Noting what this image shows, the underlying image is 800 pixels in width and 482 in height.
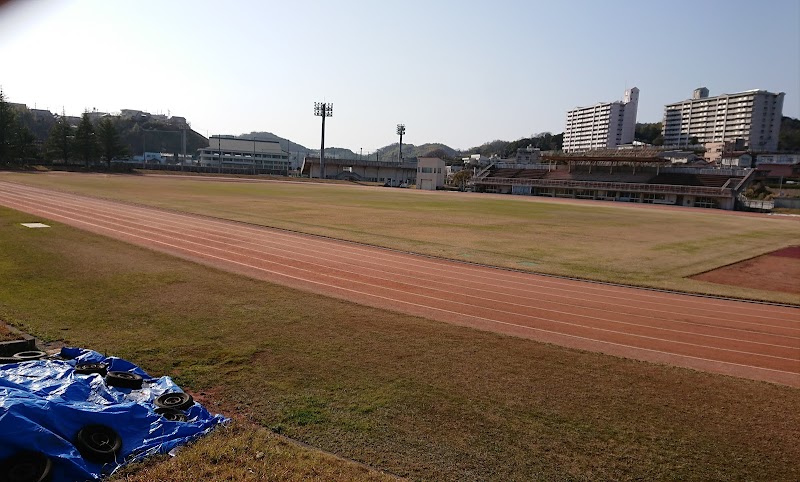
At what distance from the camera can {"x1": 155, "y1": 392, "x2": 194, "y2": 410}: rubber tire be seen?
5.44 m

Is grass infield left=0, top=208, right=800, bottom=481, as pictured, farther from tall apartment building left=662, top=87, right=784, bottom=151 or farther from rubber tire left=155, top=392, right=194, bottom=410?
tall apartment building left=662, top=87, right=784, bottom=151

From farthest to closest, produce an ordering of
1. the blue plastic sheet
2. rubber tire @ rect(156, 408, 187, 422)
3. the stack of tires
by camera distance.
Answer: rubber tire @ rect(156, 408, 187, 422) → the blue plastic sheet → the stack of tires

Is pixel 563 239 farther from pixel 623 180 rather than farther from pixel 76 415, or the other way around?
pixel 623 180

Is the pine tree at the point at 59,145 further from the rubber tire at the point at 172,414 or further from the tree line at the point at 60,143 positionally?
the rubber tire at the point at 172,414

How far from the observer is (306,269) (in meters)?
15.4

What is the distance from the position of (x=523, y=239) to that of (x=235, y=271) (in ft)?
51.5

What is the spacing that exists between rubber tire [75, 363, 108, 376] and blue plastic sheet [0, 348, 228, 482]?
8 centimetres

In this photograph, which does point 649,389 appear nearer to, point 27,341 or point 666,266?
point 27,341

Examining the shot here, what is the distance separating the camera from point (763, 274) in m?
19.5

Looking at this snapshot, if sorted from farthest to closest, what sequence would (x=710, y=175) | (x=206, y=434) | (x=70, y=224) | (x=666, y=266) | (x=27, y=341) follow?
(x=710, y=175) → (x=70, y=224) → (x=666, y=266) → (x=27, y=341) → (x=206, y=434)

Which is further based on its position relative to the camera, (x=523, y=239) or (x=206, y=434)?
(x=523, y=239)

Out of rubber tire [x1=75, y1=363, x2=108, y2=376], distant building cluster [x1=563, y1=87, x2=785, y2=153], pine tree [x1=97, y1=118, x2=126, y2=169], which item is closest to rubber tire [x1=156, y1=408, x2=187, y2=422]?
rubber tire [x1=75, y1=363, x2=108, y2=376]

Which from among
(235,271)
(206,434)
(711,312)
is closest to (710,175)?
(711,312)

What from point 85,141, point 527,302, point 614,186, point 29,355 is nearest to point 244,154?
point 85,141
